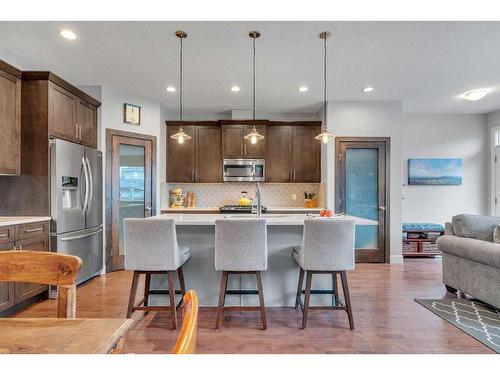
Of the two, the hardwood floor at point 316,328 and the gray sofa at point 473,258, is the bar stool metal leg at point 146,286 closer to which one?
the hardwood floor at point 316,328

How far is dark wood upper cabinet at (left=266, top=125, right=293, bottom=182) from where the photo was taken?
560cm

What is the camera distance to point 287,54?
332cm

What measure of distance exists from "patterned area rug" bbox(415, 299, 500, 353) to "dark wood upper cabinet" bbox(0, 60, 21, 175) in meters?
4.45

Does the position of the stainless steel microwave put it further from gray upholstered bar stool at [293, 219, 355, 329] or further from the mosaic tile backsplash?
gray upholstered bar stool at [293, 219, 355, 329]

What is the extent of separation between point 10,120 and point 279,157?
3.90 meters

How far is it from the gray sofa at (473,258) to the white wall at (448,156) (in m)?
2.42

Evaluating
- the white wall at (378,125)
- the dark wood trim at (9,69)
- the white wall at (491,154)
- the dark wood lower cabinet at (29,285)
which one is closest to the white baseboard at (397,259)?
the white wall at (378,125)

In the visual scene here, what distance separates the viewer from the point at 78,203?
12.0 feet

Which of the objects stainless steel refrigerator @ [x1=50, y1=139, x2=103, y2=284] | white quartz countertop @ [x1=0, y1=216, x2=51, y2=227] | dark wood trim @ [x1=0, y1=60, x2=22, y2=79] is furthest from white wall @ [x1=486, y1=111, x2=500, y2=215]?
dark wood trim @ [x1=0, y1=60, x2=22, y2=79]

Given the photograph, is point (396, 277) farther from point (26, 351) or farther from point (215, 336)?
point (26, 351)

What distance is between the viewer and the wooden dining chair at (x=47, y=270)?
1204mm

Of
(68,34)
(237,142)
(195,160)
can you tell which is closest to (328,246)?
(68,34)

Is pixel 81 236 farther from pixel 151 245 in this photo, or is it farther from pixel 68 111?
pixel 151 245

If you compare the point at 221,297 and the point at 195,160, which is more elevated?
the point at 195,160
